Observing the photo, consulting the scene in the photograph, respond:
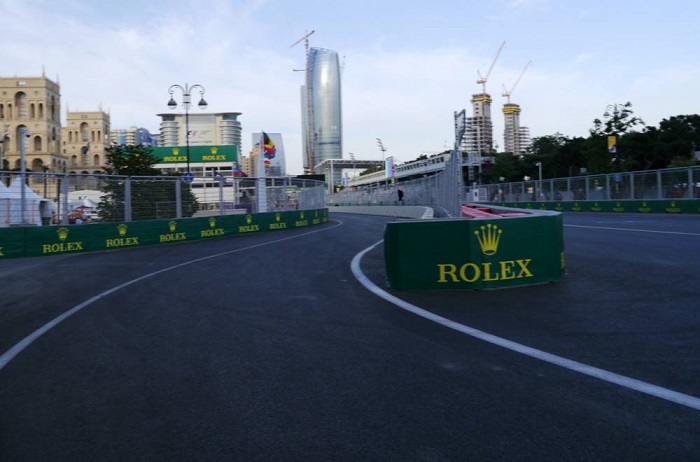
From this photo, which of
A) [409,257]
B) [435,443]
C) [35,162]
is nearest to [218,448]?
[435,443]

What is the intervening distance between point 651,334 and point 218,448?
4.39 meters

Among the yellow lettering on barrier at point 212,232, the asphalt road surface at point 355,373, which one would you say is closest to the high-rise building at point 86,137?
the yellow lettering on barrier at point 212,232

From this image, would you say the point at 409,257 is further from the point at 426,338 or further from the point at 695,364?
the point at 695,364

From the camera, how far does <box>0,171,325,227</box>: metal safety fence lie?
1809cm

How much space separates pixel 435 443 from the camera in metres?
3.35

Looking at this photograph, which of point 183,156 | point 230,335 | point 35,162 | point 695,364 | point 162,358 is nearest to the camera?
point 695,364

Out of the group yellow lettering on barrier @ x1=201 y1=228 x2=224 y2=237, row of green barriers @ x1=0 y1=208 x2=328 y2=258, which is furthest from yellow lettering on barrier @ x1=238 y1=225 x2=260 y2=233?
yellow lettering on barrier @ x1=201 y1=228 x2=224 y2=237

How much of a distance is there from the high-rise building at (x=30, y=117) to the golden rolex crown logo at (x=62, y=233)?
342 feet

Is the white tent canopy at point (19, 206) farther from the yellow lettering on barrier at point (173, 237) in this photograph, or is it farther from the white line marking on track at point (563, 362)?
the white line marking on track at point (563, 362)

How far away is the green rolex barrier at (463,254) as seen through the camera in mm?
8648

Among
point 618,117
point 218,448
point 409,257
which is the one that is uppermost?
point 618,117

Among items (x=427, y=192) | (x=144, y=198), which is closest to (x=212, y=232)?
(x=144, y=198)

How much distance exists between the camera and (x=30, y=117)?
370 feet

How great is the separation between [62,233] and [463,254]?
47.9 feet
